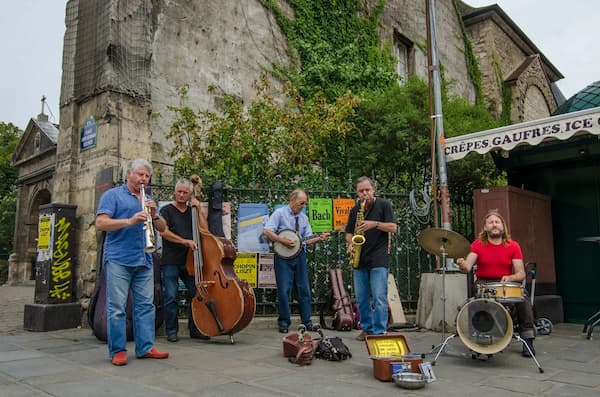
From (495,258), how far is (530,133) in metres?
2.54

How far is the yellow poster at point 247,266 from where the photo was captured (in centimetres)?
750

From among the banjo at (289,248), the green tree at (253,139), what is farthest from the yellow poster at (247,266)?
the green tree at (253,139)

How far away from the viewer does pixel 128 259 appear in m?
4.76

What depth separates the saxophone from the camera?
579 centimetres

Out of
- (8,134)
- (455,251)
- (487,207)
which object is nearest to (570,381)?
(455,251)

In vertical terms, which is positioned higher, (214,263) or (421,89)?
(421,89)

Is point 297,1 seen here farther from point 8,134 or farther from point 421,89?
point 8,134

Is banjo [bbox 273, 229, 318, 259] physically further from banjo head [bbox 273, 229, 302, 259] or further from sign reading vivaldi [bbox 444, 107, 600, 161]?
sign reading vivaldi [bbox 444, 107, 600, 161]

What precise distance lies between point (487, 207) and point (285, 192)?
3.20 meters

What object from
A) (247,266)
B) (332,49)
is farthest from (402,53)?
(247,266)

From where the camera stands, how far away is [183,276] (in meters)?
6.30

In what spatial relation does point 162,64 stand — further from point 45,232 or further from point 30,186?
point 30,186

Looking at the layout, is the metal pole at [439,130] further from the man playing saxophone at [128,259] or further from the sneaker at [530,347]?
the man playing saxophone at [128,259]

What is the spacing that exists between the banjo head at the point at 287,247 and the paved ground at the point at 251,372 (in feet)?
3.65
